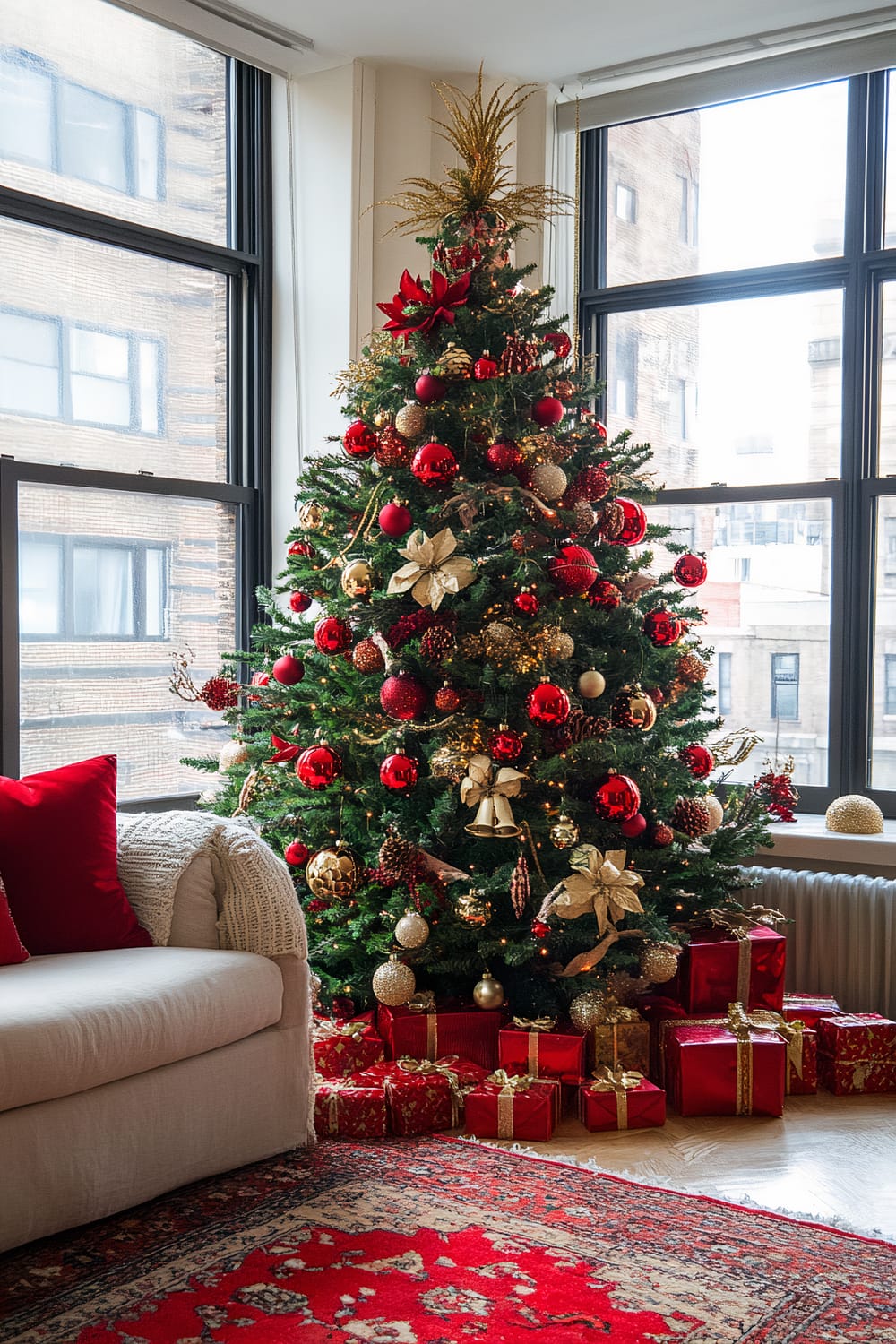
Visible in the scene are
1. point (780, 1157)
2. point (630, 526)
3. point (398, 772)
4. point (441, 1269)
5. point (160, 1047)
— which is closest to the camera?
point (441, 1269)

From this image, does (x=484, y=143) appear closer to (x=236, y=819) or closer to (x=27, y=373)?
(x=27, y=373)

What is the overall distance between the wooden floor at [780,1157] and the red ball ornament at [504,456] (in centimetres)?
153

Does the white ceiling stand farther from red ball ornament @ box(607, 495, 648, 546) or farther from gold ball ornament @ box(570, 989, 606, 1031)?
gold ball ornament @ box(570, 989, 606, 1031)

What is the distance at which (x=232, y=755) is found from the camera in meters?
3.41

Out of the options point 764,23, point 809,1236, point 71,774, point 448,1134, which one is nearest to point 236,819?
point 71,774

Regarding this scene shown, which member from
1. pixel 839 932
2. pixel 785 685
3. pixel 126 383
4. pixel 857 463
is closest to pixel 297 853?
pixel 839 932

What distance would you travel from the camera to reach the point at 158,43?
3.80 meters

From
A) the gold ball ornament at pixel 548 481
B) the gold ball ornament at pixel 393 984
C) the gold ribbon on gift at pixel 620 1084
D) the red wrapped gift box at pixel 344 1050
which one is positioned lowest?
the gold ribbon on gift at pixel 620 1084

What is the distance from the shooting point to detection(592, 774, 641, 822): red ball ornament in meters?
2.77

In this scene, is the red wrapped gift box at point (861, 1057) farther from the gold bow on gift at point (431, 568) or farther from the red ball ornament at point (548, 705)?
→ the gold bow on gift at point (431, 568)

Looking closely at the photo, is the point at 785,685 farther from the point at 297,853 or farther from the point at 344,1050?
the point at 344,1050

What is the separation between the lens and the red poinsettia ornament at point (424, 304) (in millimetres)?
2961

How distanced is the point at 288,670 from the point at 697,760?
3.57 feet

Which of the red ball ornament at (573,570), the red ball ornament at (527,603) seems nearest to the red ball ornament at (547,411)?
the red ball ornament at (573,570)
